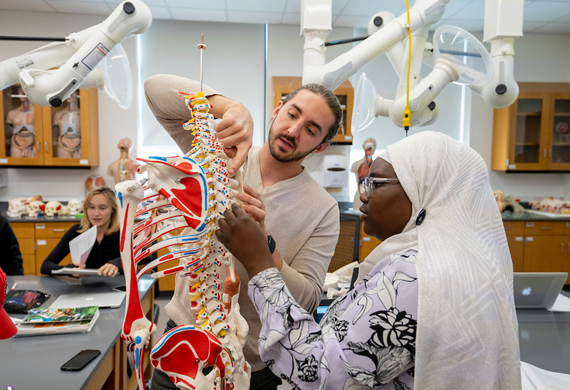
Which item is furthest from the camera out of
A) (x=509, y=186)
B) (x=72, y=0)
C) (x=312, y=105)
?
(x=509, y=186)

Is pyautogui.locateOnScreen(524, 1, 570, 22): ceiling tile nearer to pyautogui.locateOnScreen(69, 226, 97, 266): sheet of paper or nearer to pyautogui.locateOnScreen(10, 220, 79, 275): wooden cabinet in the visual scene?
pyautogui.locateOnScreen(69, 226, 97, 266): sheet of paper

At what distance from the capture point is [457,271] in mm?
794

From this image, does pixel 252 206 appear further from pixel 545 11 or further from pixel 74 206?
pixel 545 11

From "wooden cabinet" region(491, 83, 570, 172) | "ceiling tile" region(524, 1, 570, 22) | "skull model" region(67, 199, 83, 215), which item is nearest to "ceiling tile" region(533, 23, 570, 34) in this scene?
"ceiling tile" region(524, 1, 570, 22)

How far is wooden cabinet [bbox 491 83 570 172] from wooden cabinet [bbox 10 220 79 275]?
5.35 m

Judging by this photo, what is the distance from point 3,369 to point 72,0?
4251 millimetres

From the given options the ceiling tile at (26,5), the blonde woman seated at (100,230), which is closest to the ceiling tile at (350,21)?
the ceiling tile at (26,5)

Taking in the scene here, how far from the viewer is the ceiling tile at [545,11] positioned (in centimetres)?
427

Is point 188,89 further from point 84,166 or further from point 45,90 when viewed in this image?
point 84,166

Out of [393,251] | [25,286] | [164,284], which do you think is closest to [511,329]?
[393,251]

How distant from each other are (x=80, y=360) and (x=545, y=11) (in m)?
5.54

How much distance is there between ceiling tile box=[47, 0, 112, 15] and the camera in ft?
14.2

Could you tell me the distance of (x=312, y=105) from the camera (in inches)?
45.5

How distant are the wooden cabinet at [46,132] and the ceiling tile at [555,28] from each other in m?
5.71
